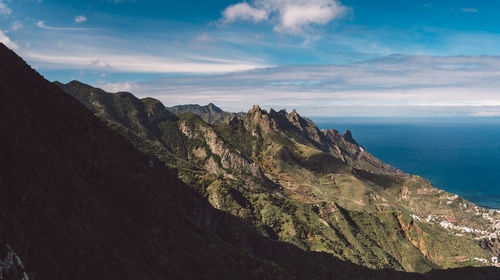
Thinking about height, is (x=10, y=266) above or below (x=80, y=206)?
above

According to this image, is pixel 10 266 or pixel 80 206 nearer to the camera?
pixel 10 266

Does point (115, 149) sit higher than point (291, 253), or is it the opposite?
point (115, 149)

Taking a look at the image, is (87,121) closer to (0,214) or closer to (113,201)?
(113,201)

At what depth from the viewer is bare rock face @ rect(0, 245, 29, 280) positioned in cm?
2183

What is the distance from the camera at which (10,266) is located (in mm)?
22547

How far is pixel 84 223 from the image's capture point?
1582 inches

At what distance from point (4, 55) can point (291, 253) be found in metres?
134

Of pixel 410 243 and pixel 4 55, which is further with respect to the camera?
pixel 410 243

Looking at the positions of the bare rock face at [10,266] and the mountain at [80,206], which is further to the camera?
the mountain at [80,206]

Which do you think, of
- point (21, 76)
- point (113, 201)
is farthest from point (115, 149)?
point (21, 76)

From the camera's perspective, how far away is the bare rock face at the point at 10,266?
2183cm

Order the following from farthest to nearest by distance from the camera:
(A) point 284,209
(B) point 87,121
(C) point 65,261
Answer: (A) point 284,209 → (B) point 87,121 → (C) point 65,261

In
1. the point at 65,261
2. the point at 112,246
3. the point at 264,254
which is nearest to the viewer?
the point at 65,261

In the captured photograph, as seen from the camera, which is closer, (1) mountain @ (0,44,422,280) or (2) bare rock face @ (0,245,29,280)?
(2) bare rock face @ (0,245,29,280)
